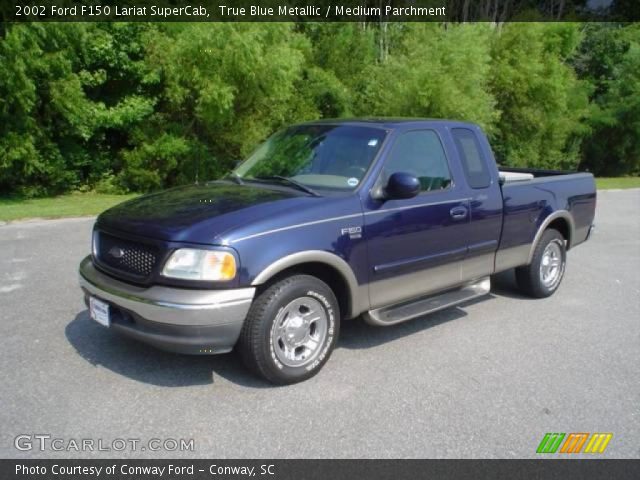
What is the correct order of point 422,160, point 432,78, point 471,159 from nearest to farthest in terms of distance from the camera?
point 422,160 → point 471,159 → point 432,78

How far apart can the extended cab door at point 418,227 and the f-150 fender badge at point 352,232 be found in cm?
7

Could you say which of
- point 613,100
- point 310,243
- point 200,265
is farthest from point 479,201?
point 613,100

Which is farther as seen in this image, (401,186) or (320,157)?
(320,157)

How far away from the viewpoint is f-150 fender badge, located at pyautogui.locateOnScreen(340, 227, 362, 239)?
13.6 ft

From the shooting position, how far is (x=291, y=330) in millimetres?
4012

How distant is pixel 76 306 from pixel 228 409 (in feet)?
8.56

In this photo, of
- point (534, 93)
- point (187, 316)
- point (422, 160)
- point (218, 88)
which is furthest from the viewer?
point (534, 93)

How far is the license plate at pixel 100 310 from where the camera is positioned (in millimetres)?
3930

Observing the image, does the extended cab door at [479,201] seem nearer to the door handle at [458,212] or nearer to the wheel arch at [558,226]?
the door handle at [458,212]

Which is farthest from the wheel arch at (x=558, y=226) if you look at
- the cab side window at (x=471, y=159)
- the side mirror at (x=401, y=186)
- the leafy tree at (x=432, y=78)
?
the leafy tree at (x=432, y=78)

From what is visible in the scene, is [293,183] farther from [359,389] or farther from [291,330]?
[359,389]

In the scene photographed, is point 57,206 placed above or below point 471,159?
below

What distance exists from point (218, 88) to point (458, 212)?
1082cm
